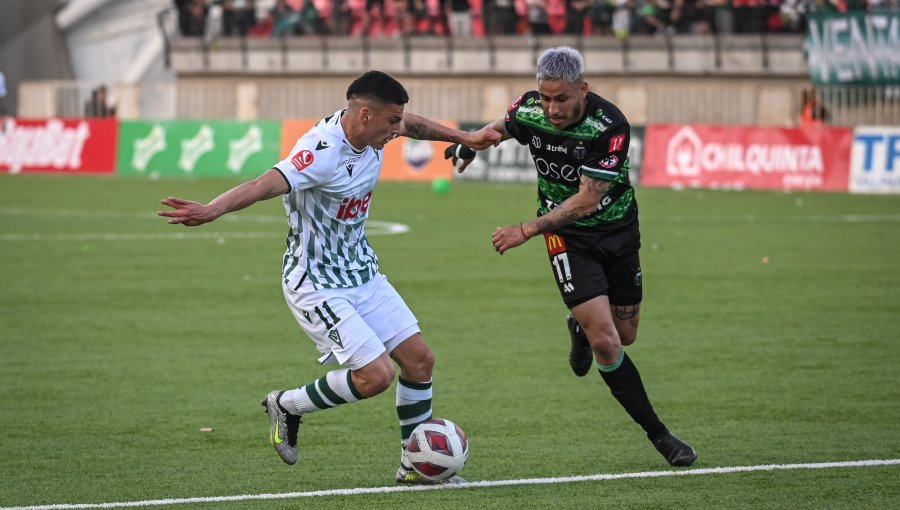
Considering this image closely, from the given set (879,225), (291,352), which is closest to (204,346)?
(291,352)

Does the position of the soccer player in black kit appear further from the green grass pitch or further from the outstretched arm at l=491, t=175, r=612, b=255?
the green grass pitch

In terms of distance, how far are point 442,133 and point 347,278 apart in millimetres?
1292

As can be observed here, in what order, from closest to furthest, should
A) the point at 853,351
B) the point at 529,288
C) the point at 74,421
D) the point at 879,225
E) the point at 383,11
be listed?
the point at 74,421, the point at 853,351, the point at 529,288, the point at 879,225, the point at 383,11

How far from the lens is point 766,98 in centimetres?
3809

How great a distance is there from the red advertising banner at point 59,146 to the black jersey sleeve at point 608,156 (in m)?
30.5

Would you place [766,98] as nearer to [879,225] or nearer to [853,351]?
[879,225]

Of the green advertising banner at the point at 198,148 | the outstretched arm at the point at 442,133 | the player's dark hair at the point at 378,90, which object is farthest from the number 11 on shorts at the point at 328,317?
the green advertising banner at the point at 198,148

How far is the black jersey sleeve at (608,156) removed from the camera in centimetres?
777

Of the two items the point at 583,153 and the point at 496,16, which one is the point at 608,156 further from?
the point at 496,16

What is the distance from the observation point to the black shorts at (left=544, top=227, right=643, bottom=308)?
26.5 ft

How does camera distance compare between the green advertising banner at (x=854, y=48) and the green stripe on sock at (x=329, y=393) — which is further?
the green advertising banner at (x=854, y=48)

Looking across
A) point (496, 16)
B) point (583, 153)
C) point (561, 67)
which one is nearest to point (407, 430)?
point (583, 153)

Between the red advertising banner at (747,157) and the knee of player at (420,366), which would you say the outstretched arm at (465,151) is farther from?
the red advertising banner at (747,157)

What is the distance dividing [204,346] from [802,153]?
2026 cm
